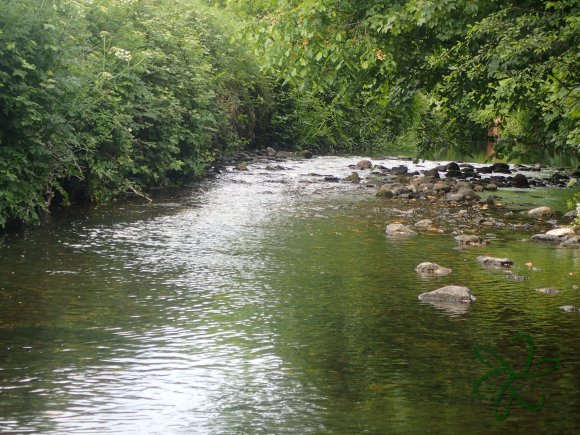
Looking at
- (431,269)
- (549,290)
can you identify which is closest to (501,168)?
(431,269)

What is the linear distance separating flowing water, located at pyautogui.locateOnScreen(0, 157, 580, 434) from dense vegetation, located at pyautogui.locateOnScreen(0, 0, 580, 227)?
2.33 m

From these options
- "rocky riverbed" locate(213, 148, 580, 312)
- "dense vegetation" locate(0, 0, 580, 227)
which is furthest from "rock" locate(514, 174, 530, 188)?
"dense vegetation" locate(0, 0, 580, 227)

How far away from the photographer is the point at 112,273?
1374 centimetres

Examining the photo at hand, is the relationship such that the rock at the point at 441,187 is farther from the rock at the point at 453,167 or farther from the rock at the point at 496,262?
the rock at the point at 496,262

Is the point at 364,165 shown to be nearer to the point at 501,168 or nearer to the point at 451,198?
the point at 501,168

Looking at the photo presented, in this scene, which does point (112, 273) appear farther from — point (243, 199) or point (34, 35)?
point (243, 199)

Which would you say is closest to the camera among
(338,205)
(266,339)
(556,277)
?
(266,339)

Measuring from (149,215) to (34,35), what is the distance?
5.29m

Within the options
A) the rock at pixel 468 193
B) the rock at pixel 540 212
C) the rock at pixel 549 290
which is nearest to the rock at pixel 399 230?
the rock at pixel 540 212

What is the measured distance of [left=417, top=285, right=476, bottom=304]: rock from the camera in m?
12.1

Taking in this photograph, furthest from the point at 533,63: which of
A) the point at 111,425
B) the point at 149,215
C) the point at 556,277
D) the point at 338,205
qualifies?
the point at 111,425

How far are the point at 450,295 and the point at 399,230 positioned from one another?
6200 mm

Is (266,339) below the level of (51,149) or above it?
below

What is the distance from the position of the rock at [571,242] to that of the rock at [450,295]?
5218 millimetres
